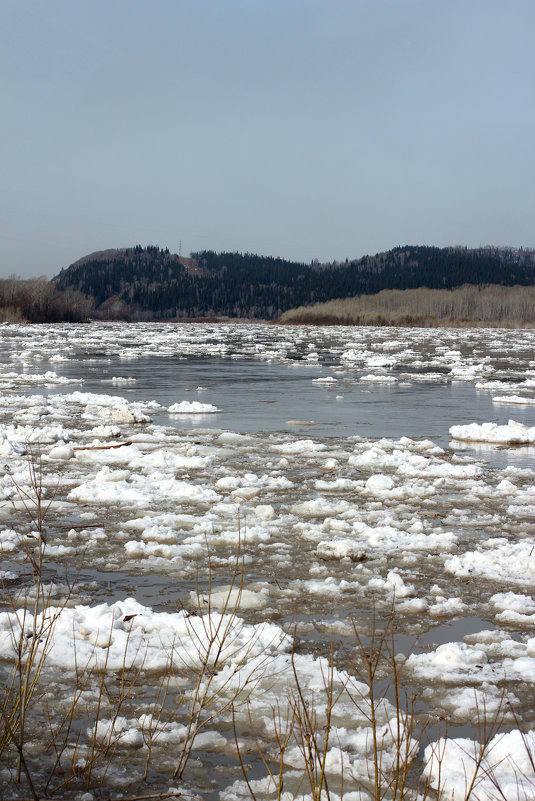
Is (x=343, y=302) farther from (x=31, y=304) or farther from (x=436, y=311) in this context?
(x=31, y=304)

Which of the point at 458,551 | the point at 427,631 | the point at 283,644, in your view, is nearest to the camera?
the point at 283,644

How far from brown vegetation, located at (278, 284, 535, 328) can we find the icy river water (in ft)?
294

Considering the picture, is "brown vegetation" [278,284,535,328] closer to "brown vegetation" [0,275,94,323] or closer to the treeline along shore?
the treeline along shore

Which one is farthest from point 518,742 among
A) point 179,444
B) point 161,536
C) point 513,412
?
point 513,412

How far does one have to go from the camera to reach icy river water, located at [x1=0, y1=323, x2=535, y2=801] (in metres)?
3.03

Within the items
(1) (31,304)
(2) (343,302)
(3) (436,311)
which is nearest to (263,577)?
(1) (31,304)

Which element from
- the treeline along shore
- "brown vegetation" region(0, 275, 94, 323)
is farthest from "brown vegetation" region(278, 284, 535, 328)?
"brown vegetation" region(0, 275, 94, 323)

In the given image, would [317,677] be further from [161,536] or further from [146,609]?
[161,536]

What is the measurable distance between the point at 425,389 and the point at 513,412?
4.66m

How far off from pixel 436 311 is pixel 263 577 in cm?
10802

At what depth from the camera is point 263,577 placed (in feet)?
16.5

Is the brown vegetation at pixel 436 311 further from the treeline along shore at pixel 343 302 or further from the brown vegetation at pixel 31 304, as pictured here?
the brown vegetation at pixel 31 304

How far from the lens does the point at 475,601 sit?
4.66m

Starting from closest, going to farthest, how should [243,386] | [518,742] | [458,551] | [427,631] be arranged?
[518,742], [427,631], [458,551], [243,386]
